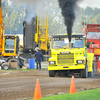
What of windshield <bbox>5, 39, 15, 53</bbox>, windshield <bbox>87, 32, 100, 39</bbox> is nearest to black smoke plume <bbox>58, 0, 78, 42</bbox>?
windshield <bbox>87, 32, 100, 39</bbox>

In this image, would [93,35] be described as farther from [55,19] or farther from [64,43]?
[55,19]

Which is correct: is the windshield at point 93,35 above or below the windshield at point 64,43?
above

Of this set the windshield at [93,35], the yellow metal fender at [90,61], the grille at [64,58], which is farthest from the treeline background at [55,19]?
the grille at [64,58]

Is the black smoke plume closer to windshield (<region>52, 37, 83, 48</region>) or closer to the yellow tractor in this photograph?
windshield (<region>52, 37, 83, 48</region>)

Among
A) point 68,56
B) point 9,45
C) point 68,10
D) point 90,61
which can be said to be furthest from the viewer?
point 9,45

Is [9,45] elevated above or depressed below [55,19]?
below

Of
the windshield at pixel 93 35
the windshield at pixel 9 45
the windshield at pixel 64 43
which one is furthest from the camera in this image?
the windshield at pixel 9 45

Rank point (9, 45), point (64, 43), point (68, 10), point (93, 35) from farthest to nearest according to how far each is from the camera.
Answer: point (9, 45), point (93, 35), point (68, 10), point (64, 43)

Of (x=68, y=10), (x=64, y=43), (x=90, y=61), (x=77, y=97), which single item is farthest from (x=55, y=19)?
(x=77, y=97)

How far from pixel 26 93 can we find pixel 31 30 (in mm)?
26467

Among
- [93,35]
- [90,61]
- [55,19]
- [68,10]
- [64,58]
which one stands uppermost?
[55,19]

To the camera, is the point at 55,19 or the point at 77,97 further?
the point at 55,19

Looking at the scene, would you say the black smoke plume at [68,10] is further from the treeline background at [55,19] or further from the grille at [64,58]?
the treeline background at [55,19]

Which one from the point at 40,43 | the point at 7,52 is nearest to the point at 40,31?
the point at 40,43
